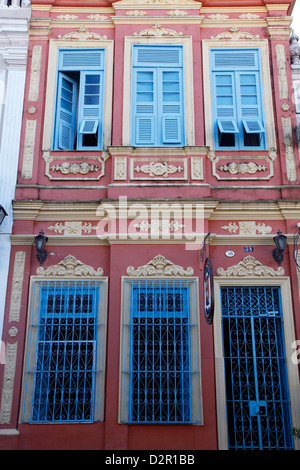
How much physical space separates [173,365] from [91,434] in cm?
146

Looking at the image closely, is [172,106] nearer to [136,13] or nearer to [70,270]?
[136,13]

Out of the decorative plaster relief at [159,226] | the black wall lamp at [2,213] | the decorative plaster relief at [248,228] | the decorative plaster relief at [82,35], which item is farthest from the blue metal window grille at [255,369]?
the decorative plaster relief at [82,35]

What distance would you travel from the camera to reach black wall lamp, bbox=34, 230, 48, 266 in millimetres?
7266

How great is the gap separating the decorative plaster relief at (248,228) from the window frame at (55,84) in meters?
2.41

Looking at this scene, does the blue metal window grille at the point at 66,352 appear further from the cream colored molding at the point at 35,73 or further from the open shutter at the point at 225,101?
the open shutter at the point at 225,101

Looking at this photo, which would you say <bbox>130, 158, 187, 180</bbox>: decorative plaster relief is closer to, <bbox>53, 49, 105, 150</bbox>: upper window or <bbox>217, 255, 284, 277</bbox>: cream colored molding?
<bbox>53, 49, 105, 150</bbox>: upper window

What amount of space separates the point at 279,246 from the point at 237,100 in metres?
2.72

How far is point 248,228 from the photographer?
760 centimetres

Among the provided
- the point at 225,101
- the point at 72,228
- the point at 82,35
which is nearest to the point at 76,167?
the point at 72,228

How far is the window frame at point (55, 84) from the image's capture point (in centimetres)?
805

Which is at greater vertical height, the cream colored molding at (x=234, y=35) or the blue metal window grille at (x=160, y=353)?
the cream colored molding at (x=234, y=35)
